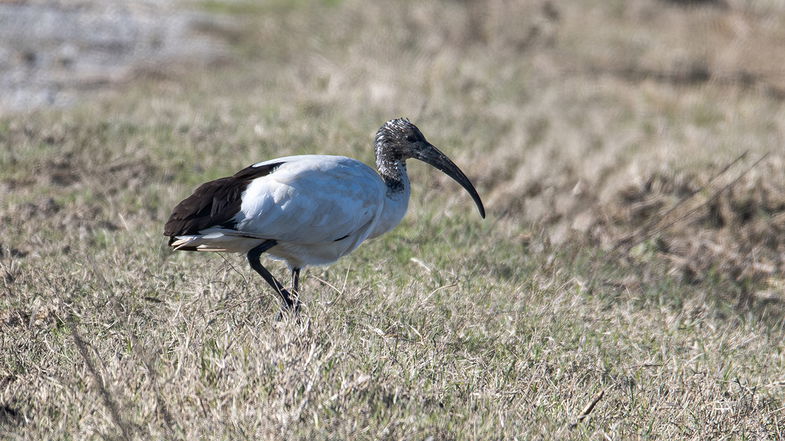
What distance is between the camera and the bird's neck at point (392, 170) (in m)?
5.68

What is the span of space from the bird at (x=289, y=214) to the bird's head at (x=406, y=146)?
35 cm

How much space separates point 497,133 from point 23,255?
17.9ft

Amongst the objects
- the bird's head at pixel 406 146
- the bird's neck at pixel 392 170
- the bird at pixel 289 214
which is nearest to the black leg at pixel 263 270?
the bird at pixel 289 214

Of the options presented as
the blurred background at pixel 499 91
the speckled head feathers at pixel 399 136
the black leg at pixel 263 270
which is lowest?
the blurred background at pixel 499 91

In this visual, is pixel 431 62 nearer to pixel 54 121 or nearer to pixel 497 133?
pixel 497 133

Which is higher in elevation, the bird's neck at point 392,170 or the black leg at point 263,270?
the bird's neck at point 392,170

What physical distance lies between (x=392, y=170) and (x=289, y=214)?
36.6 inches

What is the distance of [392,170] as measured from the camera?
18.8ft

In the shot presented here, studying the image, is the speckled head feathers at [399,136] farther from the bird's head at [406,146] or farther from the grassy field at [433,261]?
the grassy field at [433,261]

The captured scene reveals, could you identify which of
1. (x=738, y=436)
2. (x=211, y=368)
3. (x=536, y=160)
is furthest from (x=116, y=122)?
(x=738, y=436)

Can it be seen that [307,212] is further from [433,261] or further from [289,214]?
[433,261]

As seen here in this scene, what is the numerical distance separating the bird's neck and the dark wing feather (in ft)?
3.25

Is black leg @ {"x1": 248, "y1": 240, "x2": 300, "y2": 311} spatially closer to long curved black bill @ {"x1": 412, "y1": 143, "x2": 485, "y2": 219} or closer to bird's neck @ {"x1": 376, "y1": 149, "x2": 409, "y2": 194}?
bird's neck @ {"x1": 376, "y1": 149, "x2": 409, "y2": 194}

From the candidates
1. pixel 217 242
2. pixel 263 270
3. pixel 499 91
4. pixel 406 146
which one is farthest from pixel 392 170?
pixel 499 91
